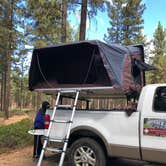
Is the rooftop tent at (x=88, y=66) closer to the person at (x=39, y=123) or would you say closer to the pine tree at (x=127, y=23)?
the person at (x=39, y=123)

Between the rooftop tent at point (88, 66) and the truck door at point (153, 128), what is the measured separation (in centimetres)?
84

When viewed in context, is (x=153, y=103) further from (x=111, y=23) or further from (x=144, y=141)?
(x=111, y=23)

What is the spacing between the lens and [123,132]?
743 centimetres

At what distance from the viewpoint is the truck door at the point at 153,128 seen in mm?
6930

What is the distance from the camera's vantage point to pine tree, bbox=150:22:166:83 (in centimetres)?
4125

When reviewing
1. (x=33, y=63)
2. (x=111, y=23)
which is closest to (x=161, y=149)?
(x=33, y=63)

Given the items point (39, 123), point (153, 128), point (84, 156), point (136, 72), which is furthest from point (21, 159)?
point (153, 128)

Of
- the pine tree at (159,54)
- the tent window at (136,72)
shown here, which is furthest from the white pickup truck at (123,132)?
the pine tree at (159,54)

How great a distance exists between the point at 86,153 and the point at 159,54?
37.9 meters

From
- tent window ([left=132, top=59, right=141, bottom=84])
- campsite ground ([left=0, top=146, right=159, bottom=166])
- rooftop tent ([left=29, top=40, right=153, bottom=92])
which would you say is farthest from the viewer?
campsite ground ([left=0, top=146, right=159, bottom=166])

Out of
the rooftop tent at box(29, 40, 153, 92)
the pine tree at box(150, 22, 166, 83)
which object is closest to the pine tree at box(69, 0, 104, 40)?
the rooftop tent at box(29, 40, 153, 92)

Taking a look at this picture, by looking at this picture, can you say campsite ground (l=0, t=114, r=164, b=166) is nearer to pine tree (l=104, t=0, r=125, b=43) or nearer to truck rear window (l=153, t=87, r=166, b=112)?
truck rear window (l=153, t=87, r=166, b=112)

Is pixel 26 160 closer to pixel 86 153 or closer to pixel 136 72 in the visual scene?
pixel 86 153

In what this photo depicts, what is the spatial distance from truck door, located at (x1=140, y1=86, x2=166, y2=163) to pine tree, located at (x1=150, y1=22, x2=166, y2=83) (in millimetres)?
34112
